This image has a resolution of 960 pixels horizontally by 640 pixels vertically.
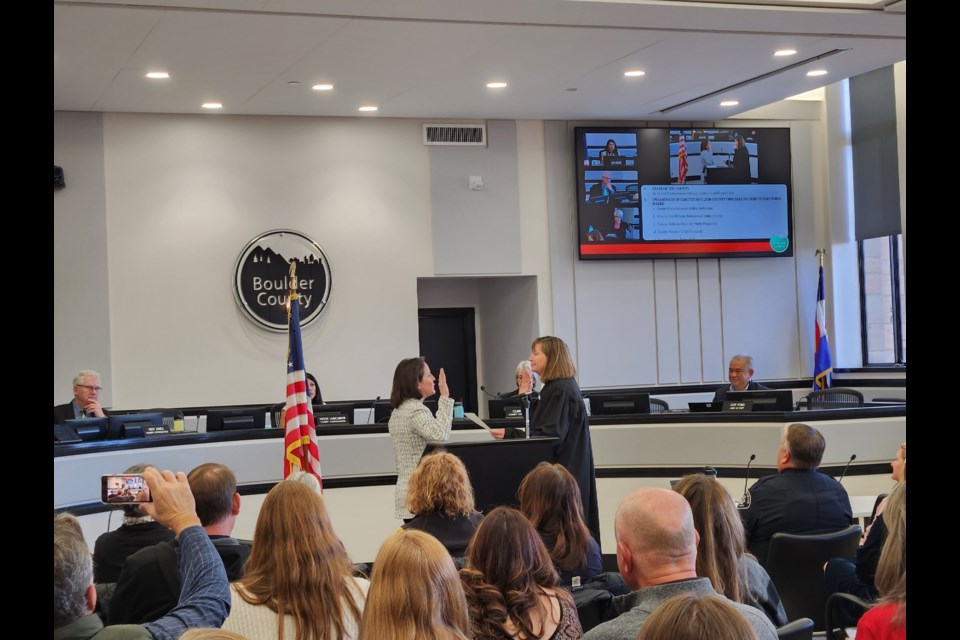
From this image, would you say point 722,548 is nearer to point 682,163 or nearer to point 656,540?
point 656,540

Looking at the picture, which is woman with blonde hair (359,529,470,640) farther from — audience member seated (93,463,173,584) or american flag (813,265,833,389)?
american flag (813,265,833,389)

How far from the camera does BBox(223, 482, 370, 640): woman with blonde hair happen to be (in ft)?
7.59

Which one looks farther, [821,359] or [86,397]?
[821,359]

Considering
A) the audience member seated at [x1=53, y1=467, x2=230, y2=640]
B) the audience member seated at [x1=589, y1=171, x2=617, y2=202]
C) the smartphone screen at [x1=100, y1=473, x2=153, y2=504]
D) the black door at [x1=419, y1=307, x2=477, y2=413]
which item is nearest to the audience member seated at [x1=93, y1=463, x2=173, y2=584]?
the audience member seated at [x1=53, y1=467, x2=230, y2=640]

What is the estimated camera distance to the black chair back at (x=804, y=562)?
13.3 ft

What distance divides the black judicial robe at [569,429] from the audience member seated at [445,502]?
149 centimetres

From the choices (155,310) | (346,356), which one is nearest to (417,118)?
(346,356)

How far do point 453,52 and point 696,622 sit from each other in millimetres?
6923

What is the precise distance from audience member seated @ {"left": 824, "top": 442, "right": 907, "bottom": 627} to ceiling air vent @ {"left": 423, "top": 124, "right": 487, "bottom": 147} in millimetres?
7170

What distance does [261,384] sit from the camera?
9.91m

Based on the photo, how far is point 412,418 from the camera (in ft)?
18.9

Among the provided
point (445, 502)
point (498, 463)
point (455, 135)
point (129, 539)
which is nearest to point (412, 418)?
point (498, 463)
